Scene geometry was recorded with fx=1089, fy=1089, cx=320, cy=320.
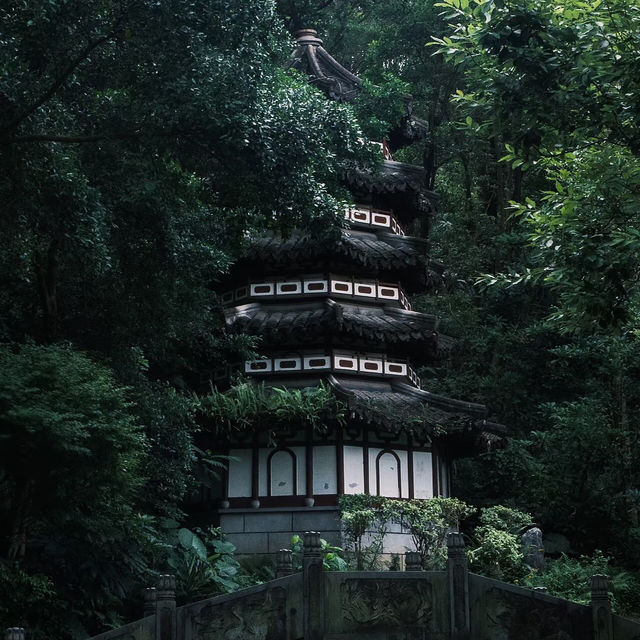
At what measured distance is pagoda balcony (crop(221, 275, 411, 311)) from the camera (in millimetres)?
26016

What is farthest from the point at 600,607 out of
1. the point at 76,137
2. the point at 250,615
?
the point at 76,137

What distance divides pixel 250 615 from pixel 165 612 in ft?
4.47

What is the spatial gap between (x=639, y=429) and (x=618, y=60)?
1699 cm

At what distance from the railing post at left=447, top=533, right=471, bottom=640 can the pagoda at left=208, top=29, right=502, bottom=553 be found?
7.11 metres

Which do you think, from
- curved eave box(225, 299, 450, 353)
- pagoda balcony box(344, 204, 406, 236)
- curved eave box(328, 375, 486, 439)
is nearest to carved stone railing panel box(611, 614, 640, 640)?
curved eave box(328, 375, 486, 439)

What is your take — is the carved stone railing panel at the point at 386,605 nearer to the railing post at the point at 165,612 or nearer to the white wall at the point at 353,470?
the railing post at the point at 165,612

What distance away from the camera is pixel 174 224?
19172 millimetres

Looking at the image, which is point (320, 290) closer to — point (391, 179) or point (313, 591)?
point (391, 179)

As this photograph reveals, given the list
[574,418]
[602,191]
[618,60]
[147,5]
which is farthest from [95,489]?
[574,418]

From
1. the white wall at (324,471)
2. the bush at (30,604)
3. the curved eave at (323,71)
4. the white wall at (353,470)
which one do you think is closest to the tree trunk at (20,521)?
the bush at (30,604)

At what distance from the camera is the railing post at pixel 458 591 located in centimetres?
1614

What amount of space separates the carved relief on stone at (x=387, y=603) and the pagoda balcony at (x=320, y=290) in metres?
10.6

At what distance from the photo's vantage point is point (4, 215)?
53.8 feet

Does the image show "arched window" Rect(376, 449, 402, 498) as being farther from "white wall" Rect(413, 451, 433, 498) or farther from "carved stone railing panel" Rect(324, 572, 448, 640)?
"carved stone railing panel" Rect(324, 572, 448, 640)
